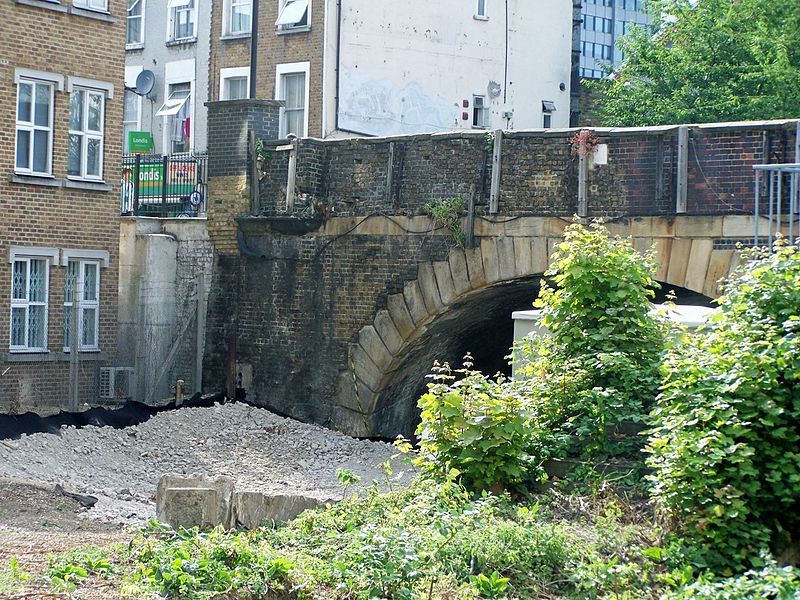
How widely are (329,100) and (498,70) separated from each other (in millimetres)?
5225

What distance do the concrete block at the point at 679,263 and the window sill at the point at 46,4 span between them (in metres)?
11.4

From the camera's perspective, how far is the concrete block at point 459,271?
19547 mm

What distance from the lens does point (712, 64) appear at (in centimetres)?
2992

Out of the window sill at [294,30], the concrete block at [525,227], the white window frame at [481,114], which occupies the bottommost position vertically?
the concrete block at [525,227]

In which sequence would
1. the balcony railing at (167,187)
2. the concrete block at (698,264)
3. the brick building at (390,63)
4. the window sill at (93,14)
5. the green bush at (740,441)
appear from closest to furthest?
the green bush at (740,441) < the concrete block at (698,264) < the window sill at (93,14) < the balcony railing at (167,187) < the brick building at (390,63)

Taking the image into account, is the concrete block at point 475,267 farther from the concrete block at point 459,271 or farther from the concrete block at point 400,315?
the concrete block at point 400,315

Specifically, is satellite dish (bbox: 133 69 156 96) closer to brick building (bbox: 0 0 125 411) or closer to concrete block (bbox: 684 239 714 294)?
brick building (bbox: 0 0 125 411)

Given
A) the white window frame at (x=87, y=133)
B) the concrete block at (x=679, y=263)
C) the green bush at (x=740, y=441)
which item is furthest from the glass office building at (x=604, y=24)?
the green bush at (x=740, y=441)

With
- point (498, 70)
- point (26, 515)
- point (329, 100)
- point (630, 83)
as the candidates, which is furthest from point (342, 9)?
point (26, 515)

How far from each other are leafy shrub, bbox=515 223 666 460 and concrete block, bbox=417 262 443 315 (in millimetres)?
7308

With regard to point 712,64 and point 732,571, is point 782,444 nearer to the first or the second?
point 732,571

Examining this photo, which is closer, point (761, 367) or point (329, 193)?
point (761, 367)

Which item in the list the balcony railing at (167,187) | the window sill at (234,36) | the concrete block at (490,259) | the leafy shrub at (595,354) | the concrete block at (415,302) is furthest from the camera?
the window sill at (234,36)

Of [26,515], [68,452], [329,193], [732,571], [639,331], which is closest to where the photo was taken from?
[732,571]
